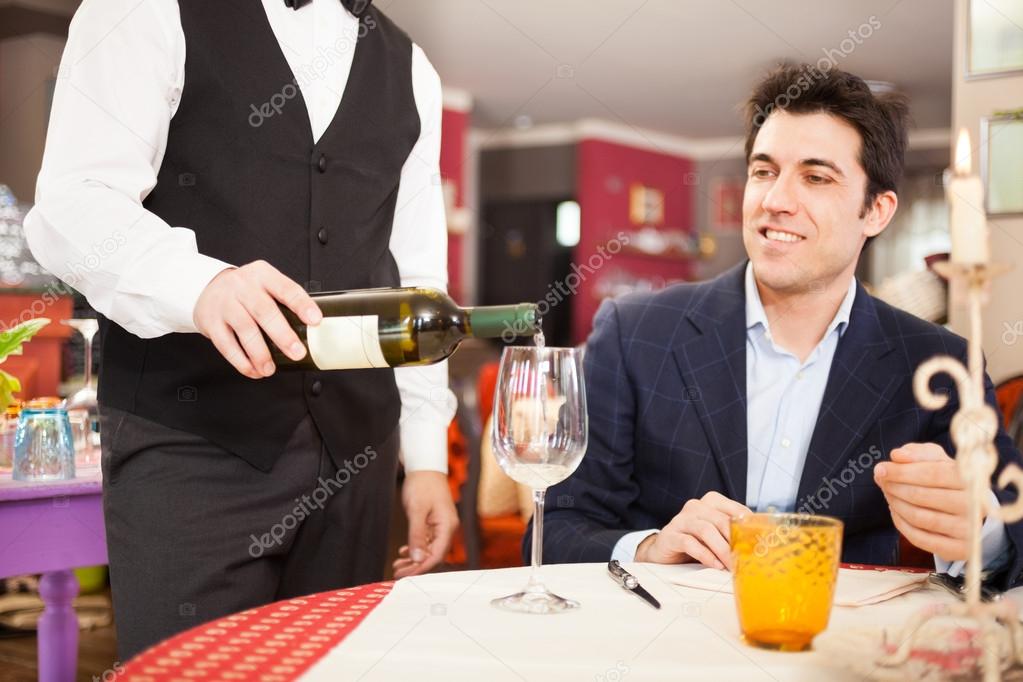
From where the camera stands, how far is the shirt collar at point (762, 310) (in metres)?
1.68

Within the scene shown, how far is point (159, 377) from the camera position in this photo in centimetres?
121

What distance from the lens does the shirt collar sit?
168cm

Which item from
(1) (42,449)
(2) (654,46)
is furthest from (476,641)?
(2) (654,46)

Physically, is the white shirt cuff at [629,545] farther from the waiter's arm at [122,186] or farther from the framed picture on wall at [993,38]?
the framed picture on wall at [993,38]

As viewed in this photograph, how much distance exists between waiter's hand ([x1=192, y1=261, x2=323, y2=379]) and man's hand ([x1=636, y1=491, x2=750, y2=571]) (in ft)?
1.58

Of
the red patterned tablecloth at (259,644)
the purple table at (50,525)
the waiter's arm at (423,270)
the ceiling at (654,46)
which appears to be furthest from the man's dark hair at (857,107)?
the ceiling at (654,46)

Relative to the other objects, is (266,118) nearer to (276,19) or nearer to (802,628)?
(276,19)

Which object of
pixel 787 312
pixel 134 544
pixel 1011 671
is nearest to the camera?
pixel 1011 671

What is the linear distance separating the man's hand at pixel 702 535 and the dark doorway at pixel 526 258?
9642 mm

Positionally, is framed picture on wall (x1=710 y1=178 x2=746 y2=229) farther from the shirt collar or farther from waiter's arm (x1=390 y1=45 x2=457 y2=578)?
waiter's arm (x1=390 y1=45 x2=457 y2=578)

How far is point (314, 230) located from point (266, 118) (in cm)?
15

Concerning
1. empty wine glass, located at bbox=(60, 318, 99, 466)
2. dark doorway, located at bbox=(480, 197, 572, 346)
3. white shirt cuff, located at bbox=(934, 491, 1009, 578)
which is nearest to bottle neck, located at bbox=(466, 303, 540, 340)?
white shirt cuff, located at bbox=(934, 491, 1009, 578)

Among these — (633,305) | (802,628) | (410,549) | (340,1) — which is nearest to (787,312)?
(633,305)

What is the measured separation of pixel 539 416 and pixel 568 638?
0.22 metres
